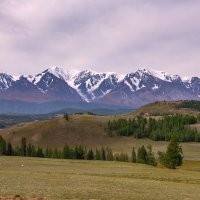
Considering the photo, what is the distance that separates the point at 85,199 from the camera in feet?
129

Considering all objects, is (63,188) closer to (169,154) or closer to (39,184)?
(39,184)

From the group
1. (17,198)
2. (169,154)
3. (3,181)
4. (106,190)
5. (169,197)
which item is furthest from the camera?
(169,154)

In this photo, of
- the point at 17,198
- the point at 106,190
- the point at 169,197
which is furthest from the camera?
the point at 106,190

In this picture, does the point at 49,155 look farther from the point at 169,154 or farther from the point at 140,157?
the point at 169,154

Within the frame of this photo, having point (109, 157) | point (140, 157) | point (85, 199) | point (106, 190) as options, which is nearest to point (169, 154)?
point (140, 157)

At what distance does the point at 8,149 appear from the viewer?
181m

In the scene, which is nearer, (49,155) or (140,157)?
(140,157)

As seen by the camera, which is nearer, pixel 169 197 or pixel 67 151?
pixel 169 197

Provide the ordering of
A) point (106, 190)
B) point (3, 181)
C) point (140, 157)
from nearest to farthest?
point (106, 190) → point (3, 181) → point (140, 157)

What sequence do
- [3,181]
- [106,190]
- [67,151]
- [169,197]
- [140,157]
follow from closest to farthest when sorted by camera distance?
1. [169,197]
2. [106,190]
3. [3,181]
4. [140,157]
5. [67,151]

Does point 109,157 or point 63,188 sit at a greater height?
point 63,188

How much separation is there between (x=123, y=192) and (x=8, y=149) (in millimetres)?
140401

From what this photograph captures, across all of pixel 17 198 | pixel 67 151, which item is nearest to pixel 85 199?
pixel 17 198

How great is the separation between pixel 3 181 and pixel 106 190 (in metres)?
13.1
